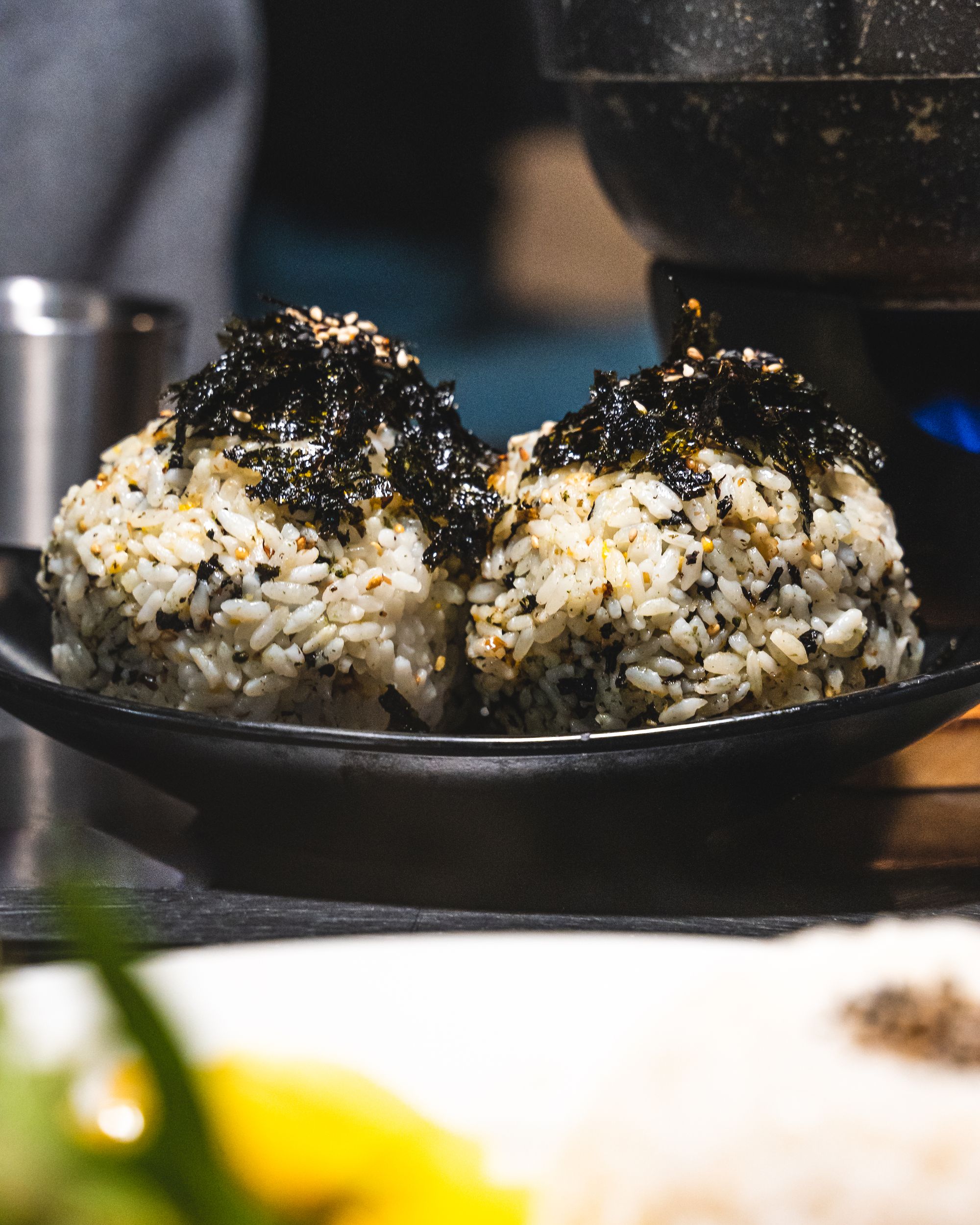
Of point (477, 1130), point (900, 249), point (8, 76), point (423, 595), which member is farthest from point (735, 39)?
point (8, 76)

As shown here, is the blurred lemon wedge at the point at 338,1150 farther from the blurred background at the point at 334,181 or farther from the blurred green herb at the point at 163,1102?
the blurred background at the point at 334,181

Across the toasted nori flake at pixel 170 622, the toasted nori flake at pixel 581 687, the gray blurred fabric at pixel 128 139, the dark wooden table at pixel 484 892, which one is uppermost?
the gray blurred fabric at pixel 128 139

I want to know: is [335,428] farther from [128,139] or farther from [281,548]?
[128,139]

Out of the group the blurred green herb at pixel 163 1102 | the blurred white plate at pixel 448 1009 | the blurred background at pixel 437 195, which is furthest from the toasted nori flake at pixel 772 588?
the blurred background at pixel 437 195

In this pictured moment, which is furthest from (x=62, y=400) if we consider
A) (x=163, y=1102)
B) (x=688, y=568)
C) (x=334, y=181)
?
(x=334, y=181)

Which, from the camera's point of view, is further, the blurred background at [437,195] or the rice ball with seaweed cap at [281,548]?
the blurred background at [437,195]

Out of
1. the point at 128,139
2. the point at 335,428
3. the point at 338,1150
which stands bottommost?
the point at 338,1150

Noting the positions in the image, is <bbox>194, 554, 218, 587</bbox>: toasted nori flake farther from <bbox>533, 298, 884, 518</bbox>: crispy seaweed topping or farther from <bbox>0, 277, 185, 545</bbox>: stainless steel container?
<bbox>0, 277, 185, 545</bbox>: stainless steel container
